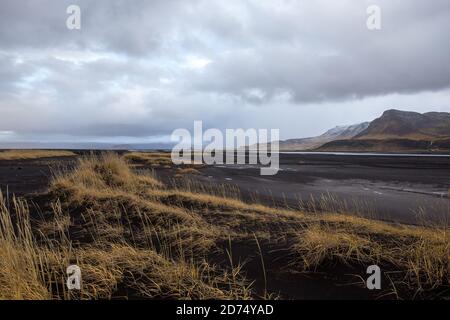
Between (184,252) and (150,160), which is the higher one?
(150,160)

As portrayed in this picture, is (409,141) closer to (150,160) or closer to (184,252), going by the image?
(150,160)

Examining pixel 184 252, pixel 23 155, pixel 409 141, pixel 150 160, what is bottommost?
pixel 184 252

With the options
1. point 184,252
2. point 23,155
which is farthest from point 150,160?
point 184,252

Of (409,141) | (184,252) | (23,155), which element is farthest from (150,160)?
(409,141)

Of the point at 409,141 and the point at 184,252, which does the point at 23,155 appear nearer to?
the point at 184,252

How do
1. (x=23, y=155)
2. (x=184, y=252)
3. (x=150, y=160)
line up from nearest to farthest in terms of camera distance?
→ 1. (x=184, y=252)
2. (x=150, y=160)
3. (x=23, y=155)

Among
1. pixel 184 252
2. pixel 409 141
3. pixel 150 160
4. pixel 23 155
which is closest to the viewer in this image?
pixel 184 252

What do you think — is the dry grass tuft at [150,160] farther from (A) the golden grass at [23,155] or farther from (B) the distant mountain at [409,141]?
(B) the distant mountain at [409,141]

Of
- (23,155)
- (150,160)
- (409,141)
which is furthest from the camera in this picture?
(409,141)

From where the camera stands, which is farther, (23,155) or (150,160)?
(23,155)

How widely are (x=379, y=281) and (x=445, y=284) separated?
85 cm

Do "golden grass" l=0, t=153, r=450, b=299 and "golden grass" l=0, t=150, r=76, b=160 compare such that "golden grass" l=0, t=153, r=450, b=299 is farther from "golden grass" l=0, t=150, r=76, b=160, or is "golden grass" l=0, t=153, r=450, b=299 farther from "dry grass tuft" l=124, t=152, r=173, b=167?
"golden grass" l=0, t=150, r=76, b=160
